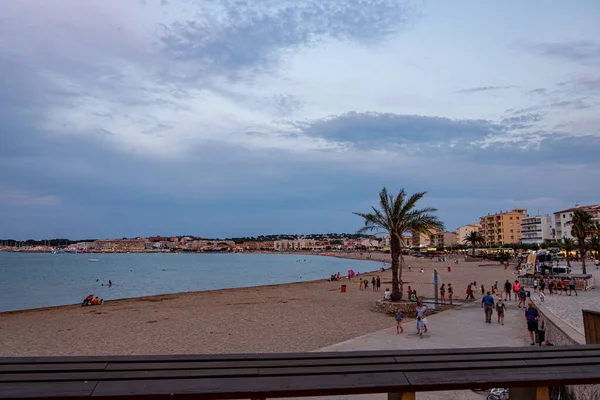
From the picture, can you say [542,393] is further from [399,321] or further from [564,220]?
[564,220]

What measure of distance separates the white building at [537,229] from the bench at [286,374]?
119875mm

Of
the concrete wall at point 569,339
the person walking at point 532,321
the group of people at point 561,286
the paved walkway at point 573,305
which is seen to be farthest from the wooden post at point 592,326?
the group of people at point 561,286

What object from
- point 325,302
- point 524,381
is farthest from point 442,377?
point 325,302

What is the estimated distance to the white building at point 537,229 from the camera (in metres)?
109

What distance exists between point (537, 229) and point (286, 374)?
408 ft

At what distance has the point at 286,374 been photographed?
249 cm

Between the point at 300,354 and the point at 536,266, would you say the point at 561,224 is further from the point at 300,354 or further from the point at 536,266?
the point at 300,354

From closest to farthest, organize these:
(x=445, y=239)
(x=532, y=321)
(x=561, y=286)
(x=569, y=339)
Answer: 1. (x=569, y=339)
2. (x=532, y=321)
3. (x=561, y=286)
4. (x=445, y=239)

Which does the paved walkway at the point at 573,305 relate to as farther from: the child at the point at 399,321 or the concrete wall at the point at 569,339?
the child at the point at 399,321

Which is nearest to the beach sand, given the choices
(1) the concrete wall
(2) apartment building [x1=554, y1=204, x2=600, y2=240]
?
(1) the concrete wall

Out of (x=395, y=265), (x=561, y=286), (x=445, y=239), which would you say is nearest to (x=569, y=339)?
(x=395, y=265)

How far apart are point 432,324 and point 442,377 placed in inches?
549

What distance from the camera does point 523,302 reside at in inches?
786

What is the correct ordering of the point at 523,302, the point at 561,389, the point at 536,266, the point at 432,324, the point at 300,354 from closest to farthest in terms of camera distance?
the point at 300,354, the point at 561,389, the point at 432,324, the point at 523,302, the point at 536,266
